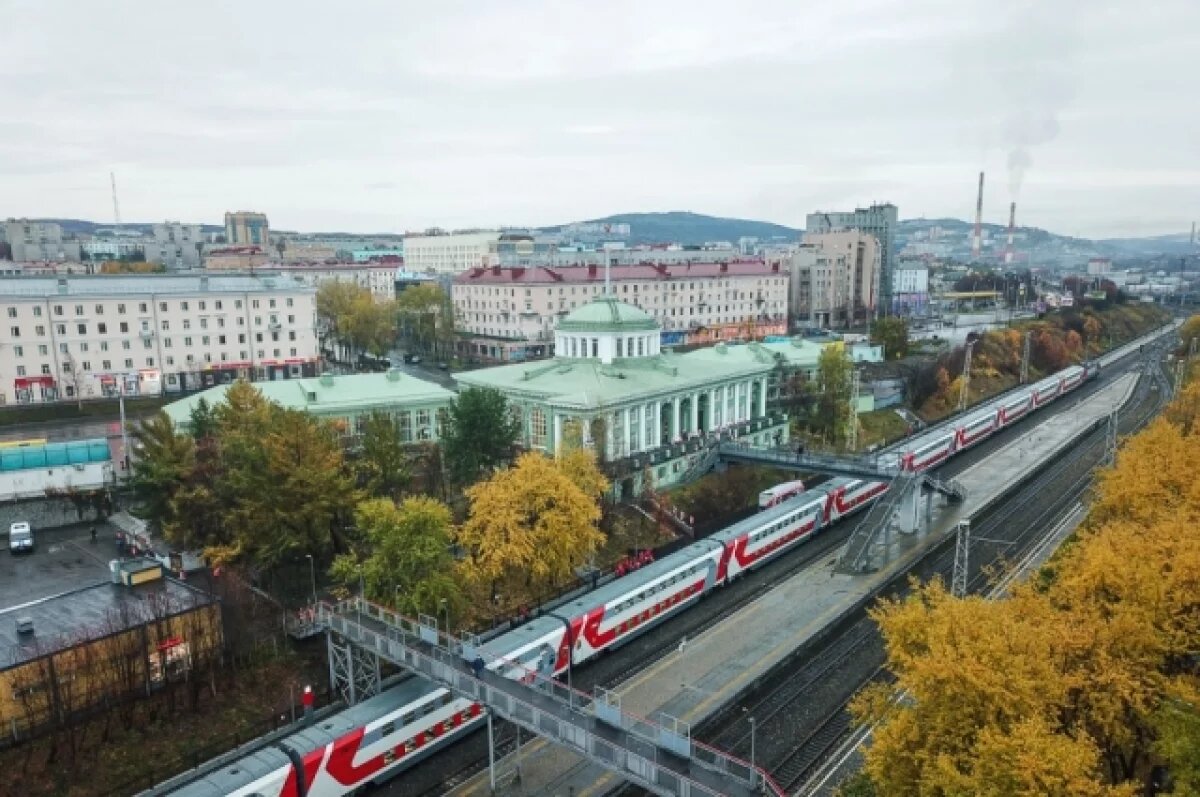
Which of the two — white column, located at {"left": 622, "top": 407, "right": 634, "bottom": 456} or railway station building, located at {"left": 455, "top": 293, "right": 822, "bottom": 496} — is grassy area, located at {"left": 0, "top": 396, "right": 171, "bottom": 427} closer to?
railway station building, located at {"left": 455, "top": 293, "right": 822, "bottom": 496}

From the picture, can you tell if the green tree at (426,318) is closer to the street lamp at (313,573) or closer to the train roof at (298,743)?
the street lamp at (313,573)

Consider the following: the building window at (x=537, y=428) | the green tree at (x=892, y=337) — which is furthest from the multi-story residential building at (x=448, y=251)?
the building window at (x=537, y=428)

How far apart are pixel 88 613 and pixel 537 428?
31.6 meters

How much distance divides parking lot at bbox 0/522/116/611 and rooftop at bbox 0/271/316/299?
1411 inches

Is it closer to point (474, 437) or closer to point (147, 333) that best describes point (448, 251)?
point (147, 333)

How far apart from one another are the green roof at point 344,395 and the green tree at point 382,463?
41.7 feet

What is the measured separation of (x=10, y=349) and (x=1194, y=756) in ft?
268

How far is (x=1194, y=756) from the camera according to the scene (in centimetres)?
1684

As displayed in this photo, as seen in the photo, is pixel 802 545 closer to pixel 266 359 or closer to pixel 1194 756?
pixel 1194 756

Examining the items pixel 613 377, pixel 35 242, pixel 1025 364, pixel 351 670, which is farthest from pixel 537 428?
pixel 35 242

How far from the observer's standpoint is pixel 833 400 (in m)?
69.0

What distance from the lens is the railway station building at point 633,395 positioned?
53844 mm

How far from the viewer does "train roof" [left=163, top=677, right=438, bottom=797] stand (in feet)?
68.6

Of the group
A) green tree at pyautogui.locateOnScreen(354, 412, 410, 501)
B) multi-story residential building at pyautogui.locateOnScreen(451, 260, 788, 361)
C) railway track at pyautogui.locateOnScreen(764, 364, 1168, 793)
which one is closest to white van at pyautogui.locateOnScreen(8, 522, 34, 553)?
green tree at pyautogui.locateOnScreen(354, 412, 410, 501)
